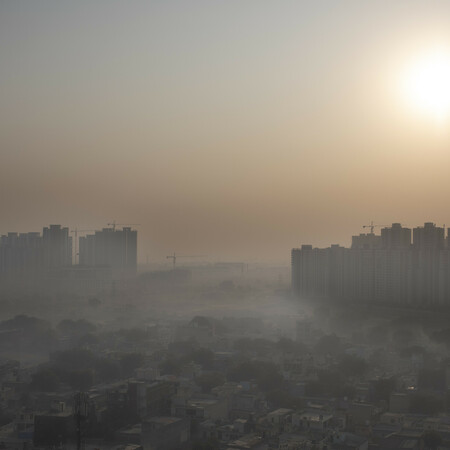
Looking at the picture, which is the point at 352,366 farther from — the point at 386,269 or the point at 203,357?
the point at 386,269

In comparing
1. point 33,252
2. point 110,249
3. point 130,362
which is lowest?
point 130,362

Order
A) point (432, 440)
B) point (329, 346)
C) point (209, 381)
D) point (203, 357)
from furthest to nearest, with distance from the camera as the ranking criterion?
point (329, 346), point (203, 357), point (209, 381), point (432, 440)

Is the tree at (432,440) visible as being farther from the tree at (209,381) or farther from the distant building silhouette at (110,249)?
the distant building silhouette at (110,249)

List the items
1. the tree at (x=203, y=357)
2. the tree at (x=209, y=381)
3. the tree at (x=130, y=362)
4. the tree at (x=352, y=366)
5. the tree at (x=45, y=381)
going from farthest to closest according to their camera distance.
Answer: the tree at (x=203, y=357) → the tree at (x=130, y=362) → the tree at (x=352, y=366) → the tree at (x=45, y=381) → the tree at (x=209, y=381)

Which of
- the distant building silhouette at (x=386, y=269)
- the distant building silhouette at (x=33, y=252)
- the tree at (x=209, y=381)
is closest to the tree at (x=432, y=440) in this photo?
the tree at (x=209, y=381)

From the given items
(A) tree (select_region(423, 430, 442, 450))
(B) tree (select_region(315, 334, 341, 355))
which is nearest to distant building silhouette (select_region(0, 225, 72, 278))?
(B) tree (select_region(315, 334, 341, 355))

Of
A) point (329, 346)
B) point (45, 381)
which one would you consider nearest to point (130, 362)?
point (45, 381)

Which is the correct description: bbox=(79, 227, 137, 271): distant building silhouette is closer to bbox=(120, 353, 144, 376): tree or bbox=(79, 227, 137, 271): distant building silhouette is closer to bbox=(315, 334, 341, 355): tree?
bbox=(315, 334, 341, 355): tree

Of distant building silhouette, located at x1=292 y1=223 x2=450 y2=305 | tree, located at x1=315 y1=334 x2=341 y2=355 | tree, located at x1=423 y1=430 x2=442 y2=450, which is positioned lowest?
tree, located at x1=423 y1=430 x2=442 y2=450
